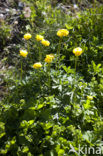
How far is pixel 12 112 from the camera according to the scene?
1.99 metres

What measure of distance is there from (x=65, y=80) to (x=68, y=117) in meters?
0.52

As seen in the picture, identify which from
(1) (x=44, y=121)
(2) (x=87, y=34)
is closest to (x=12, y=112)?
(1) (x=44, y=121)

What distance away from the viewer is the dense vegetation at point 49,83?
Result: 1760 mm

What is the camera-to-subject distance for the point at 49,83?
86.8 inches

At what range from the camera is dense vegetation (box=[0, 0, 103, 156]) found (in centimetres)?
176

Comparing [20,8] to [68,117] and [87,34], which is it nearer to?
[87,34]

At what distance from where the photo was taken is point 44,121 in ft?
6.20

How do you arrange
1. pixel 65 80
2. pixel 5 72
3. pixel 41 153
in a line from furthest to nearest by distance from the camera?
pixel 5 72 < pixel 65 80 < pixel 41 153

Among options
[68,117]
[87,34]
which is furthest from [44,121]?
[87,34]

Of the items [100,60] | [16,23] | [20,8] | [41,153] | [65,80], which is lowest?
[41,153]

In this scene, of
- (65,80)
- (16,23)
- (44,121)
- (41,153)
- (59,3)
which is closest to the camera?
(41,153)

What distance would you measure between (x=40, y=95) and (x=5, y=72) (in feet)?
2.55

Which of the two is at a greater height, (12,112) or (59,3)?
(59,3)

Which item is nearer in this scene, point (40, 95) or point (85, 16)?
point (40, 95)
